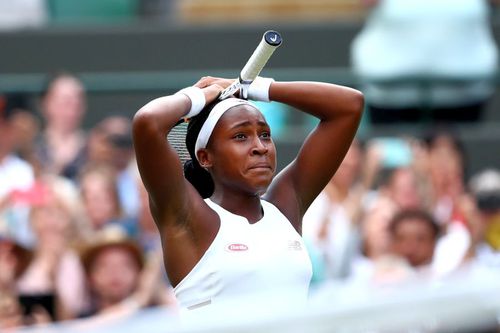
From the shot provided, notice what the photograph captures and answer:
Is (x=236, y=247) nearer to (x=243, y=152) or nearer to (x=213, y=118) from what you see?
(x=243, y=152)

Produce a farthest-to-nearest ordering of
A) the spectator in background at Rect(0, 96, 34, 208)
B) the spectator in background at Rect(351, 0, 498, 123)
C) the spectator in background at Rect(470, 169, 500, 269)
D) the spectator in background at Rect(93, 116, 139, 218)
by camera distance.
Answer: the spectator in background at Rect(351, 0, 498, 123) < the spectator in background at Rect(93, 116, 139, 218) < the spectator in background at Rect(0, 96, 34, 208) < the spectator in background at Rect(470, 169, 500, 269)

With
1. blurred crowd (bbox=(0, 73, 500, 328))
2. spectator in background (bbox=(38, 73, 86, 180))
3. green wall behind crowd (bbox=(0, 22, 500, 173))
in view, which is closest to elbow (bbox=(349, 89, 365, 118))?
blurred crowd (bbox=(0, 73, 500, 328))

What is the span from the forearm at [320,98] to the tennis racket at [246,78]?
15 centimetres

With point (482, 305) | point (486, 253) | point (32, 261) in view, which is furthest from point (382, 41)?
point (482, 305)

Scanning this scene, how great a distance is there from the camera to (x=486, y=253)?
8.30m

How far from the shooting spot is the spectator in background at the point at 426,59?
31.7 feet

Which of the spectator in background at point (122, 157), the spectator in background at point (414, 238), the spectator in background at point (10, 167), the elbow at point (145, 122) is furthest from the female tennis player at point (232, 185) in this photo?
the spectator in background at point (10, 167)

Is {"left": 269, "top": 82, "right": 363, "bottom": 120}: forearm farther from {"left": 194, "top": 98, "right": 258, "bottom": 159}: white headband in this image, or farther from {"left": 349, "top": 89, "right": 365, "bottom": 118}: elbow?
{"left": 194, "top": 98, "right": 258, "bottom": 159}: white headband

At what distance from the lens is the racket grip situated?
4672 mm

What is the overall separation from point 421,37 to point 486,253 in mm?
1932

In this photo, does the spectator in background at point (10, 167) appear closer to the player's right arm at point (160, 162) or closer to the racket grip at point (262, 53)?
the racket grip at point (262, 53)

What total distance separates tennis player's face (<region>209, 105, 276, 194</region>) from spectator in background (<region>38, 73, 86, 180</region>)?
430cm

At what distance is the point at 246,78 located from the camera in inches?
192

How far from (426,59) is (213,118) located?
206 inches
